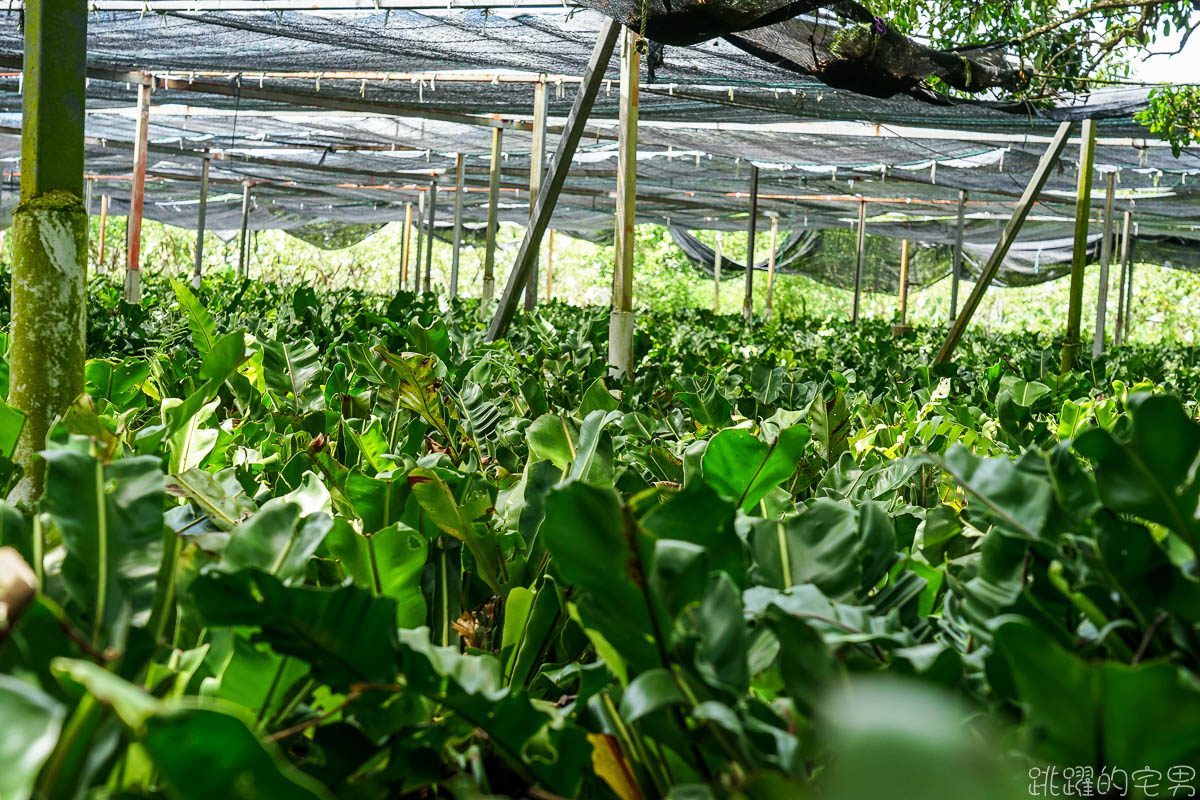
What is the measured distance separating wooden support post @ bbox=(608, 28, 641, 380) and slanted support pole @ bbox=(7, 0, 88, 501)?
10.4ft

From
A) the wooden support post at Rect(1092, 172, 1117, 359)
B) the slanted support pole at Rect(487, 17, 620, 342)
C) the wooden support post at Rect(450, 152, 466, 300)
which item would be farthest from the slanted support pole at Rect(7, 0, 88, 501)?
the wooden support post at Rect(450, 152, 466, 300)

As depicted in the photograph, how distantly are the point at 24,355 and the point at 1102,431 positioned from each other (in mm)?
1286

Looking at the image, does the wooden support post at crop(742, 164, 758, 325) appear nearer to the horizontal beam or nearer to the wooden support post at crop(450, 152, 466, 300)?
the wooden support post at crop(450, 152, 466, 300)

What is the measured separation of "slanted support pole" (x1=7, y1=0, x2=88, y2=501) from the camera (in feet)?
4.54

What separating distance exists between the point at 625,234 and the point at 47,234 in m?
3.73

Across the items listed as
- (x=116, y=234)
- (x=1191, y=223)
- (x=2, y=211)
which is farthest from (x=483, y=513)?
(x=116, y=234)

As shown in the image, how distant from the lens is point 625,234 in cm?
501

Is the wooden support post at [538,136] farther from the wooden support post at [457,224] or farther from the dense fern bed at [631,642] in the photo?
the dense fern bed at [631,642]

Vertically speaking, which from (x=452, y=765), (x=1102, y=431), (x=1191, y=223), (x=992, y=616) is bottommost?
(x=452, y=765)

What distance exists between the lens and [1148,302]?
97.9ft

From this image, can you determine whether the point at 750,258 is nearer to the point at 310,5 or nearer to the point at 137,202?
the point at 137,202

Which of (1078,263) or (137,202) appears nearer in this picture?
(1078,263)

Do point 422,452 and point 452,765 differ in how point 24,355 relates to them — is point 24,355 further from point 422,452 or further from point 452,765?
point 452,765

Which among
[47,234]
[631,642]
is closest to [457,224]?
[47,234]
